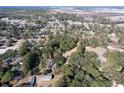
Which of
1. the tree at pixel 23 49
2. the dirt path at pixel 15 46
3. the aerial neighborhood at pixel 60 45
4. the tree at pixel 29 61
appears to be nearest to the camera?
the aerial neighborhood at pixel 60 45

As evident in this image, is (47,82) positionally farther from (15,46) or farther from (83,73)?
(15,46)

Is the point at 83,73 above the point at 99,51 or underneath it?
underneath

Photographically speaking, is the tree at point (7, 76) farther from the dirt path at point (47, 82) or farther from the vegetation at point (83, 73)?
the vegetation at point (83, 73)

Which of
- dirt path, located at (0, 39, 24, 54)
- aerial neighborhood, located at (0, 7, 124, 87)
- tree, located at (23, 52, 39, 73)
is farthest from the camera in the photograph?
dirt path, located at (0, 39, 24, 54)

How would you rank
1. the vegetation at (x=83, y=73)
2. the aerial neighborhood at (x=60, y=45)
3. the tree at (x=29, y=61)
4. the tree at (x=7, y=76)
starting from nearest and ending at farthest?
the vegetation at (x=83, y=73) → the tree at (x=7, y=76) → the aerial neighborhood at (x=60, y=45) → the tree at (x=29, y=61)

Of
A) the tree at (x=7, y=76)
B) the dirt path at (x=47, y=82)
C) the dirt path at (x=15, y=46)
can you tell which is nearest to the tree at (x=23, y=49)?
the dirt path at (x=15, y=46)

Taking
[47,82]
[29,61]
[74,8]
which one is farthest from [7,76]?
[74,8]

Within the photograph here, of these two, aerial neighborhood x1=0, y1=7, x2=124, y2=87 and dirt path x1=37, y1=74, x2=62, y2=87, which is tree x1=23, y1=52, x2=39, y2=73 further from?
dirt path x1=37, y1=74, x2=62, y2=87

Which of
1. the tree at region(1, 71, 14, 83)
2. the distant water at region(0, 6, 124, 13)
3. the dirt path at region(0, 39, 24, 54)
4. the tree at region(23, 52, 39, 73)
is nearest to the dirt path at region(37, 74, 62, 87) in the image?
the tree at region(23, 52, 39, 73)

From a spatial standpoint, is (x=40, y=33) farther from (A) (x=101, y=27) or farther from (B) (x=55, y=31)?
(A) (x=101, y=27)

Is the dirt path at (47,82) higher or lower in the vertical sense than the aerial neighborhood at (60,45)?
lower

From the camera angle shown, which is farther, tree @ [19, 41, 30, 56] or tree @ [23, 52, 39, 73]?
tree @ [19, 41, 30, 56]
